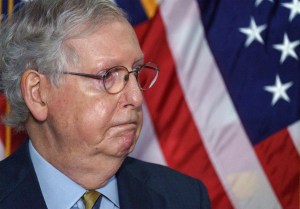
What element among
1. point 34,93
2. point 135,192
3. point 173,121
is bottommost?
point 173,121

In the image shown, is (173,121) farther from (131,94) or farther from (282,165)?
(131,94)

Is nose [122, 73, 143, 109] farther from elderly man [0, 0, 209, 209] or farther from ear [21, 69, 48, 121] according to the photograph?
ear [21, 69, 48, 121]

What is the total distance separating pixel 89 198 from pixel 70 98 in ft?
0.96

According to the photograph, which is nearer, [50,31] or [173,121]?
[50,31]

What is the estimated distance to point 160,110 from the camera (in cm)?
239

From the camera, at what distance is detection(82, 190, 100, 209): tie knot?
1.65 m

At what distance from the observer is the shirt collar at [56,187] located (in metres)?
1.65

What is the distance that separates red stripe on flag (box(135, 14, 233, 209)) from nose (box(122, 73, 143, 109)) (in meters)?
0.78

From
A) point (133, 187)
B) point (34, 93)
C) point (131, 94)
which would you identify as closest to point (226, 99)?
point (133, 187)

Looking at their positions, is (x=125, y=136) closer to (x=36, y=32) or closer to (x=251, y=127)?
(x=36, y=32)

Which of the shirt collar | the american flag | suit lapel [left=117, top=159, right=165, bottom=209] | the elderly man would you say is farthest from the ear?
the american flag

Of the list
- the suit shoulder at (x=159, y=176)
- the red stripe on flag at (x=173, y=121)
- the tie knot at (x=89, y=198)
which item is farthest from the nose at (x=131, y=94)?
the red stripe on flag at (x=173, y=121)

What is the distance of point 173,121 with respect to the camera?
2.40 m

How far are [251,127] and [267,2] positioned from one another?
0.52 metres
